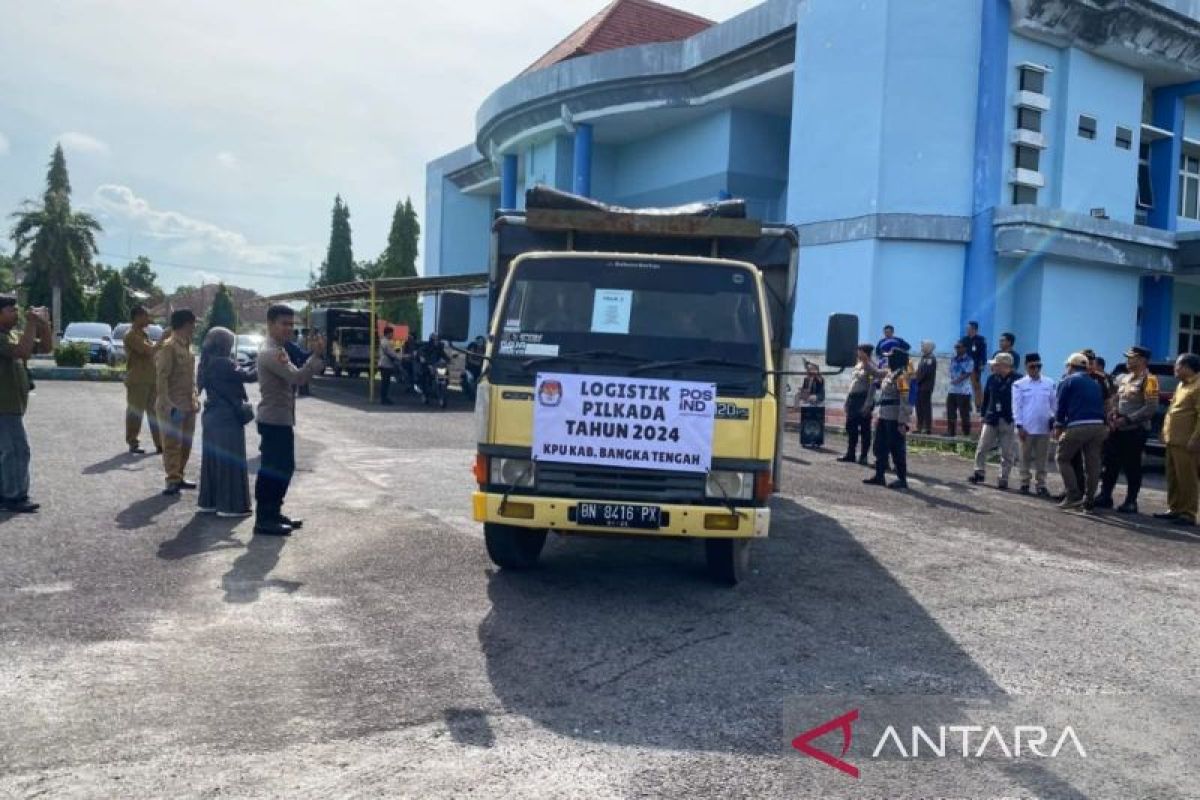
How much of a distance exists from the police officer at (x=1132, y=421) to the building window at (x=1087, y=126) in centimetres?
1127

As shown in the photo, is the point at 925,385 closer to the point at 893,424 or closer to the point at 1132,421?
the point at 893,424

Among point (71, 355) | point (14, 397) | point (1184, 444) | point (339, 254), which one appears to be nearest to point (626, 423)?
point (14, 397)

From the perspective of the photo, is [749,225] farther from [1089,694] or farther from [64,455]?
[64,455]

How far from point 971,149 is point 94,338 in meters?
30.7

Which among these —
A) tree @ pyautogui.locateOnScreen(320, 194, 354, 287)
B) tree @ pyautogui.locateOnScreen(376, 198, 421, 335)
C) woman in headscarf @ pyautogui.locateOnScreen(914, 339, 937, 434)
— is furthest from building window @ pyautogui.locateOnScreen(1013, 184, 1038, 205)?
tree @ pyautogui.locateOnScreen(320, 194, 354, 287)

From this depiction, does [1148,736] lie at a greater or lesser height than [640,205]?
lesser

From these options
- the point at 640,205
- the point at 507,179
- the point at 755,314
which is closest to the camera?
the point at 755,314

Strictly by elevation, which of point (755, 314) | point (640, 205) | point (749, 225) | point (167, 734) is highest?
point (640, 205)

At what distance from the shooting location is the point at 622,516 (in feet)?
19.0

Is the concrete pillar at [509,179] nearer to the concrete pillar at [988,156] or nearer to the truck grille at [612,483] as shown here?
the concrete pillar at [988,156]

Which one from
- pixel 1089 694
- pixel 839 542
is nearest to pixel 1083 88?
pixel 839 542

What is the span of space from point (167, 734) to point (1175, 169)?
2561 cm

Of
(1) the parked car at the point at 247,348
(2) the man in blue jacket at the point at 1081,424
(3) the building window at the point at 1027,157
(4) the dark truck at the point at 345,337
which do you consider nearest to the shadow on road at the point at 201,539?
(2) the man in blue jacket at the point at 1081,424

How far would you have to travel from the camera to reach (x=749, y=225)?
7246mm
